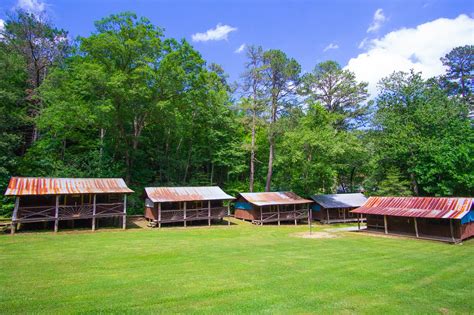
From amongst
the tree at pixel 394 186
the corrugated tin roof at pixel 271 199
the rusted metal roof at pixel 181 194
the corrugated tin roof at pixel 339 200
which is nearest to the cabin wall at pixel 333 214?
the corrugated tin roof at pixel 339 200

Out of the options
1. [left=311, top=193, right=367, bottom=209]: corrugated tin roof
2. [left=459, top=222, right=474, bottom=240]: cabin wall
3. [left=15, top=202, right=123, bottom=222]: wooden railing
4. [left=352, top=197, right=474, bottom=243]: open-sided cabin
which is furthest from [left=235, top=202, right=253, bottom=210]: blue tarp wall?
[left=459, top=222, right=474, bottom=240]: cabin wall

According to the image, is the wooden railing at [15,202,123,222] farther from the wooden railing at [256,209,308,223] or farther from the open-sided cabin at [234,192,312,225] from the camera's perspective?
the wooden railing at [256,209,308,223]

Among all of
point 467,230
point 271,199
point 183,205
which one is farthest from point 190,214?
point 467,230

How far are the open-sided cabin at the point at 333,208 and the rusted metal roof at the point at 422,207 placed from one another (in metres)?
5.96

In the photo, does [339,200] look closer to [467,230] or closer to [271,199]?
[271,199]

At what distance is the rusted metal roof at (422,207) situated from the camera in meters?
20.0

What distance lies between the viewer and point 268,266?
11703mm

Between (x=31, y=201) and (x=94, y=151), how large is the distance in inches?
358

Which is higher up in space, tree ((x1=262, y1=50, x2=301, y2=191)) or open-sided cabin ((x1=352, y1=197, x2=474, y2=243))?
tree ((x1=262, y1=50, x2=301, y2=191))

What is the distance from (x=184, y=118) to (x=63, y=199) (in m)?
15.0

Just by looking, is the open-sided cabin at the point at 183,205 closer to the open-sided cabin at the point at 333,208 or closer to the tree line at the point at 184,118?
the tree line at the point at 184,118

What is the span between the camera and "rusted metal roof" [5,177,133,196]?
63.1ft

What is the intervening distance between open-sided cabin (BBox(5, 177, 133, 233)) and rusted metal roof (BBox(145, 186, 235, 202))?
9.02 feet

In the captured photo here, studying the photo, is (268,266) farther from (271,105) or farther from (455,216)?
(271,105)
